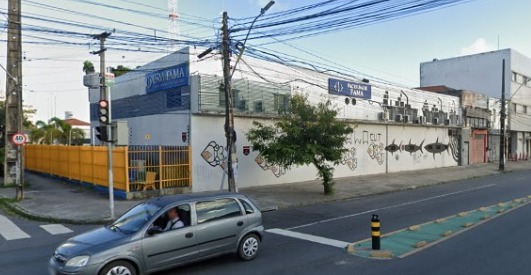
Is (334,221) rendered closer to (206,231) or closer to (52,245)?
(206,231)

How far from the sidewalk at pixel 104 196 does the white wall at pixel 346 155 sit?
2.76ft

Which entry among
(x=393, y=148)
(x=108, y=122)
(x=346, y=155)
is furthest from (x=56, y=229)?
(x=393, y=148)

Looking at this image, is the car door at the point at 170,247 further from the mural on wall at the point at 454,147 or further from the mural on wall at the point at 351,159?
the mural on wall at the point at 454,147

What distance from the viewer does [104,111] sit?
12133 millimetres

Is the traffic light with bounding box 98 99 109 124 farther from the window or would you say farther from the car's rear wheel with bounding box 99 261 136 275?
the car's rear wheel with bounding box 99 261 136 275

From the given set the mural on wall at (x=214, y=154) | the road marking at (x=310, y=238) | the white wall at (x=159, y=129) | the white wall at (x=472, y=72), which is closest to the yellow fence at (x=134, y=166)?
the mural on wall at (x=214, y=154)

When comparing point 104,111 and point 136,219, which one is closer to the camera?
point 136,219

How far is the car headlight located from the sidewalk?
264 inches

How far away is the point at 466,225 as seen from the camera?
10.4m

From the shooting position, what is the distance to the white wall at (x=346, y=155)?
1791 centimetres

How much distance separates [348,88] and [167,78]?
1211 cm

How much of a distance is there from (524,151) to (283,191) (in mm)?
42980

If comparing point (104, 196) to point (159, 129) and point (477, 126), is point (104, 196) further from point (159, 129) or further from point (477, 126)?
point (477, 126)

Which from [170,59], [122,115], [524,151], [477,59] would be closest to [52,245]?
[170,59]
